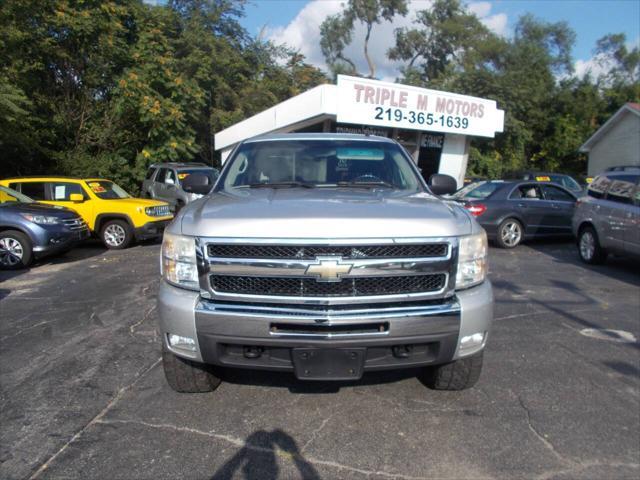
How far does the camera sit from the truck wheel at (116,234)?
11.5m

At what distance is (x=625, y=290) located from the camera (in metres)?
7.36

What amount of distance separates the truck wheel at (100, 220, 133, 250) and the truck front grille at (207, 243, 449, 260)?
365 inches

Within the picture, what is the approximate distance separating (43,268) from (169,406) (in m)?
7.02

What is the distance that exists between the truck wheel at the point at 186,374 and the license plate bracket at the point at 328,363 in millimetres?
926

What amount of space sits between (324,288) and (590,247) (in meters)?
7.87

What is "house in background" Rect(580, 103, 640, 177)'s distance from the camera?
90.1 ft

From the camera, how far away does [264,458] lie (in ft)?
9.82

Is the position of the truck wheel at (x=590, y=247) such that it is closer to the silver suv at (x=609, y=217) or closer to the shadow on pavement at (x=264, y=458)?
the silver suv at (x=609, y=217)

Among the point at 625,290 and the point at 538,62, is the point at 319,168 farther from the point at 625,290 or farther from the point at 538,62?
the point at 538,62

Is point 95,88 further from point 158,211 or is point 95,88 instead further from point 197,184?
point 197,184

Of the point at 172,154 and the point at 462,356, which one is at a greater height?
the point at 172,154

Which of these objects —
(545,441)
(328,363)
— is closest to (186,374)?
(328,363)

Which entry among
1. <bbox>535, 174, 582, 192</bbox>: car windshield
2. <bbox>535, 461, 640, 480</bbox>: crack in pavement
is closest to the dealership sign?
<bbox>535, 174, 582, 192</bbox>: car windshield

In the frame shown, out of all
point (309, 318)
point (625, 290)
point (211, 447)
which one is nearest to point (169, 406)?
point (211, 447)
